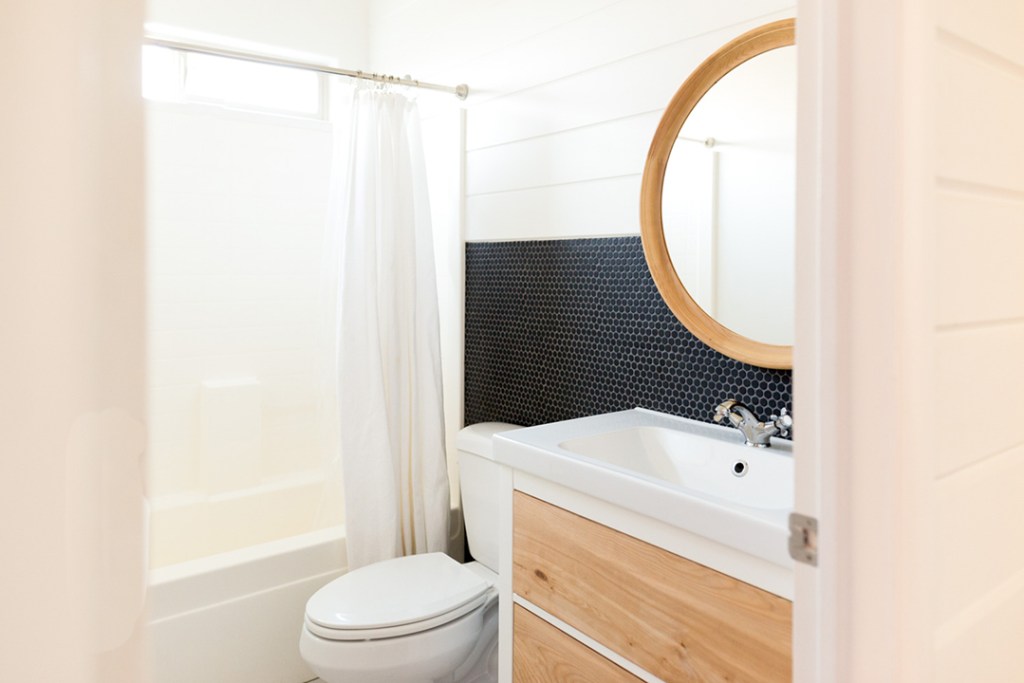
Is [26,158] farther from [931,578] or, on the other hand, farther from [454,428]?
[454,428]

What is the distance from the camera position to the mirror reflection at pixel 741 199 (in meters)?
1.48

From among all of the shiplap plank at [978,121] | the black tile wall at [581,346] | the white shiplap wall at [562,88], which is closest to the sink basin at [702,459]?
the black tile wall at [581,346]

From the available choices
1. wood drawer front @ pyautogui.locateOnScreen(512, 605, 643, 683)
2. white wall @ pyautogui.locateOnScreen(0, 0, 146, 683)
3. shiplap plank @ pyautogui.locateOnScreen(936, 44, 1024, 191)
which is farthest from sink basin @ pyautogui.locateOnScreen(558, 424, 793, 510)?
white wall @ pyautogui.locateOnScreen(0, 0, 146, 683)

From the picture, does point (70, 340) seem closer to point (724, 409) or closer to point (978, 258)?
point (978, 258)

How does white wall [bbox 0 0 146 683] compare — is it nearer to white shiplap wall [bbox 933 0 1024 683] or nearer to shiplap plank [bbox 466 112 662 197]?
white shiplap wall [bbox 933 0 1024 683]

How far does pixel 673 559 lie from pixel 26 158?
43.0 inches

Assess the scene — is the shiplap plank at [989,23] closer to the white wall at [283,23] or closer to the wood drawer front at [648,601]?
the wood drawer front at [648,601]

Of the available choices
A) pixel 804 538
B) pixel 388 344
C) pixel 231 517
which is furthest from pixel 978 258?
pixel 231 517

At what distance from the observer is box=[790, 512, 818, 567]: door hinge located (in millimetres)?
765

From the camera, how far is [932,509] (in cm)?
73

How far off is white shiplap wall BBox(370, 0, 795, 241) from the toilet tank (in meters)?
0.69

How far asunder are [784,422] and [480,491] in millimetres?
1020

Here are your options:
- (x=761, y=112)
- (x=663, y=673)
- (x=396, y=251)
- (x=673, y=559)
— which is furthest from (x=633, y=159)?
(x=663, y=673)

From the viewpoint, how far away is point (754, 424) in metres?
1.45
